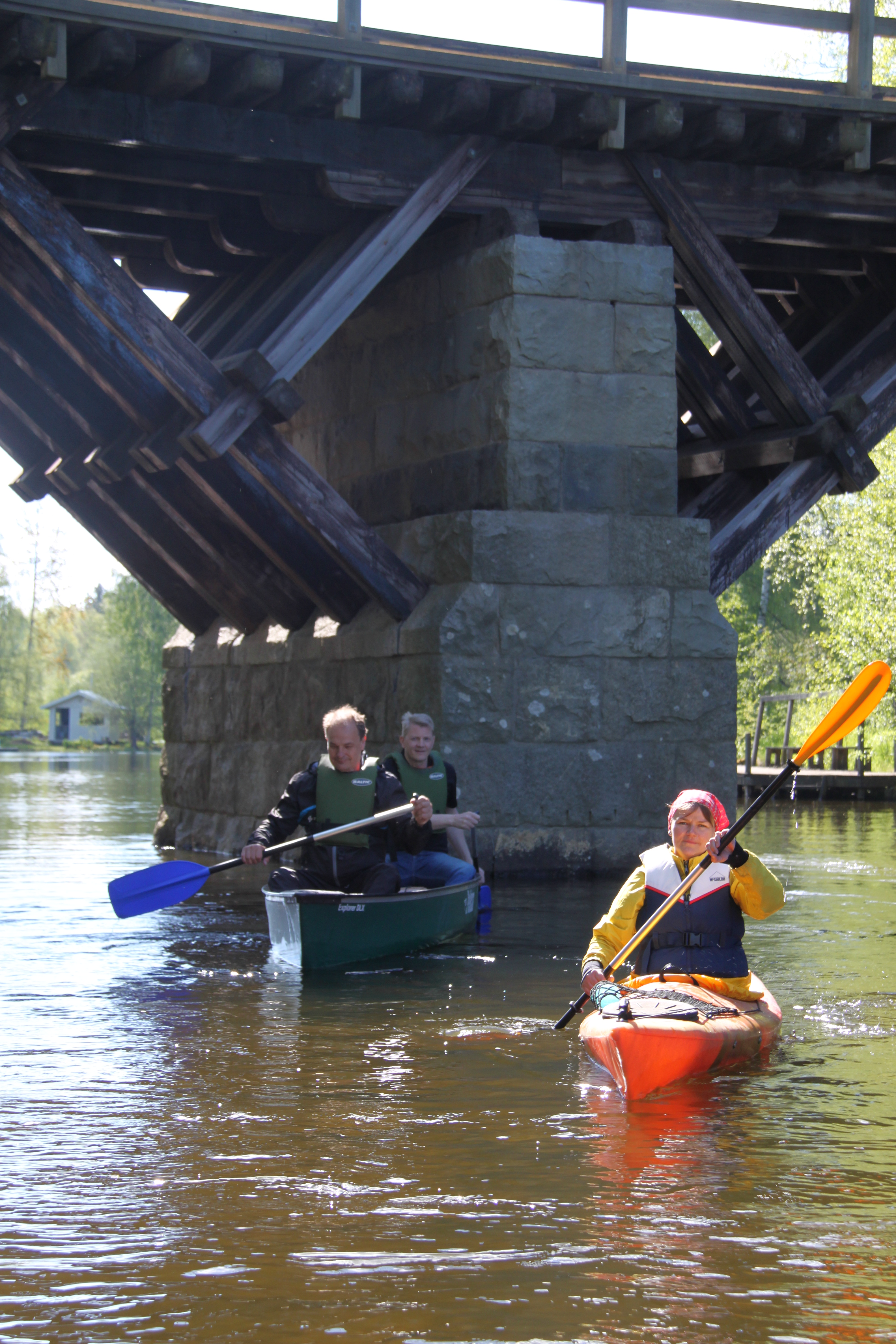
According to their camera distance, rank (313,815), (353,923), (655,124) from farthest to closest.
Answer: (655,124), (313,815), (353,923)

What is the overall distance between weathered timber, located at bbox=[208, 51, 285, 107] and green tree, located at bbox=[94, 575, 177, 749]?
49.7 meters

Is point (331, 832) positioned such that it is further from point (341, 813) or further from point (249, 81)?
point (249, 81)

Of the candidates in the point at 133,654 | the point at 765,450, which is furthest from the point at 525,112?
the point at 133,654

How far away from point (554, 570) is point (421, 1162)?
6582mm

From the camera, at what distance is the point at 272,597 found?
13062 mm

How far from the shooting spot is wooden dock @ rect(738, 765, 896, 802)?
1046 inches

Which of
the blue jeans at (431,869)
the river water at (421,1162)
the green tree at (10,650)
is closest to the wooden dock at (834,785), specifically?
the blue jeans at (431,869)

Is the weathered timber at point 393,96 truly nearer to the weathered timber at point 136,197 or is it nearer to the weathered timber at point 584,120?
the weathered timber at point 584,120

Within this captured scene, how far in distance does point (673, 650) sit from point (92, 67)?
5.19m

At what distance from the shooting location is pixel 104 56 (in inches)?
371

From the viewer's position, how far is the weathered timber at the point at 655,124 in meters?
10.8

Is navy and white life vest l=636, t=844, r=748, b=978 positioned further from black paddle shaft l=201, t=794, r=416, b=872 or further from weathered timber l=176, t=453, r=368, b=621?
weathered timber l=176, t=453, r=368, b=621

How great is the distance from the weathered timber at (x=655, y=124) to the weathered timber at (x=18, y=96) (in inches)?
149


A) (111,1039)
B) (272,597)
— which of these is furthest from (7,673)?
(111,1039)
